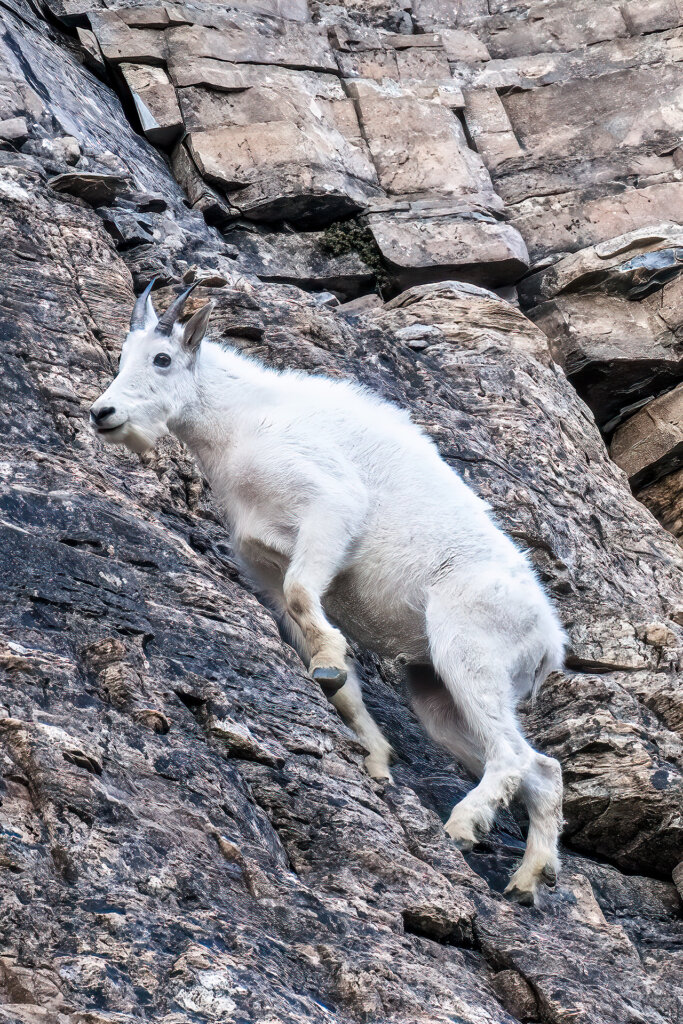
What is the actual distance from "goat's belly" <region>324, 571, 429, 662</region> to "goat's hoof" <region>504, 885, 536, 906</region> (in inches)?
61.2

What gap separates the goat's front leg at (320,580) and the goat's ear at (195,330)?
1512 mm

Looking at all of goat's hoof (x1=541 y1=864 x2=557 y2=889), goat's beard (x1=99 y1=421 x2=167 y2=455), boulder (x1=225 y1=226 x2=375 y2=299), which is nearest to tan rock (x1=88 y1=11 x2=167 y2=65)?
boulder (x1=225 y1=226 x2=375 y2=299)

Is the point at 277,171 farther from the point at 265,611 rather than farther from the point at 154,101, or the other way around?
the point at 265,611

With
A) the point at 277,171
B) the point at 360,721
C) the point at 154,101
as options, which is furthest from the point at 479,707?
the point at 154,101

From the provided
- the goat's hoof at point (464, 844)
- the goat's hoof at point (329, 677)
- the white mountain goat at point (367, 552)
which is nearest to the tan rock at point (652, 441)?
the white mountain goat at point (367, 552)

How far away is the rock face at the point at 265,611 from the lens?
15.8ft

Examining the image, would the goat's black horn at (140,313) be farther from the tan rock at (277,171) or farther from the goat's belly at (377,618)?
the tan rock at (277,171)

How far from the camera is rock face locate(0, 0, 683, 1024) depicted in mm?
4820

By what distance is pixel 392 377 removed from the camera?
34.9 ft

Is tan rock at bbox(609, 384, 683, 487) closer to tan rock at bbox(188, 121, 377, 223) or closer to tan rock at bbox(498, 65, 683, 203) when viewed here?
tan rock at bbox(498, 65, 683, 203)

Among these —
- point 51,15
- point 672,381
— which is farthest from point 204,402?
point 51,15

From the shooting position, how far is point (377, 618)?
24.7 feet

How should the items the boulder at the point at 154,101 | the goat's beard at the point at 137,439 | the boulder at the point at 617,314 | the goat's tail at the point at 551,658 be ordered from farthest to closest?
the boulder at the point at 154,101 → the boulder at the point at 617,314 → the goat's tail at the point at 551,658 → the goat's beard at the point at 137,439

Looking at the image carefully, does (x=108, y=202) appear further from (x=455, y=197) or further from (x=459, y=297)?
(x=455, y=197)
